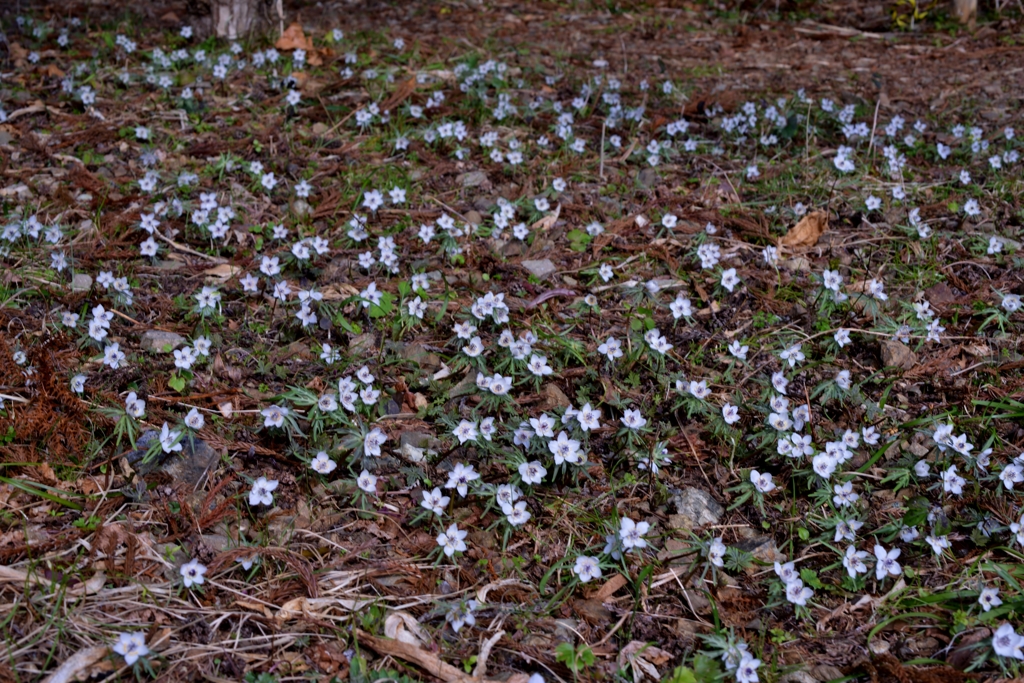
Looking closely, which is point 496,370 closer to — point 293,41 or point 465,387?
point 465,387

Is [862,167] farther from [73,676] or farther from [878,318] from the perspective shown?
[73,676]

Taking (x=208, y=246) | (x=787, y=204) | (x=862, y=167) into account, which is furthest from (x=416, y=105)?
(x=862, y=167)

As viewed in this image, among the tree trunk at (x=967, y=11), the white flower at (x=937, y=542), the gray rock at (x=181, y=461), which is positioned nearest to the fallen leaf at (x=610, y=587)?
the white flower at (x=937, y=542)

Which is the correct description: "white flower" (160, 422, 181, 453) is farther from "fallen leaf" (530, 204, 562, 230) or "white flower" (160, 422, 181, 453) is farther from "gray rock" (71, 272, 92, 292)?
"fallen leaf" (530, 204, 562, 230)

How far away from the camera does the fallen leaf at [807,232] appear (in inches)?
173

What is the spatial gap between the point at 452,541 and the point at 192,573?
0.81 meters

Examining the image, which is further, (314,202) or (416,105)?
(416,105)

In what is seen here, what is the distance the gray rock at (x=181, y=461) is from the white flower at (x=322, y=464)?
1.20 feet

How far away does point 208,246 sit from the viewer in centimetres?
422

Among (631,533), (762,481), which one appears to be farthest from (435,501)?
(762,481)

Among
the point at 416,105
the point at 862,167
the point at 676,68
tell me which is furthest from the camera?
the point at 676,68

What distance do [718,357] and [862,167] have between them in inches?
80.1

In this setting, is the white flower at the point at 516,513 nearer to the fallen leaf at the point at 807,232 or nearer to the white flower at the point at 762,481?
the white flower at the point at 762,481

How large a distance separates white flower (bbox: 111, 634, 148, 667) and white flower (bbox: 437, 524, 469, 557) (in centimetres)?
92
